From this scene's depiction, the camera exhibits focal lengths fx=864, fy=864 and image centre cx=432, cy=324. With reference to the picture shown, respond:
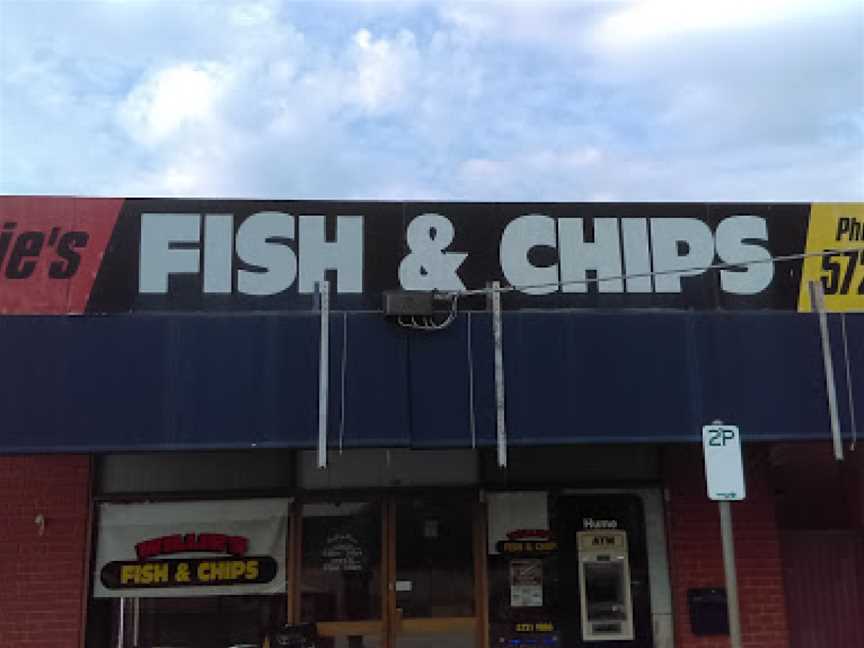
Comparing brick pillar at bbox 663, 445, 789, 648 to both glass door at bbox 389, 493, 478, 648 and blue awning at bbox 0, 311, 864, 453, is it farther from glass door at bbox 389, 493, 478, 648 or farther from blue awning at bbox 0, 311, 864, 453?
glass door at bbox 389, 493, 478, 648

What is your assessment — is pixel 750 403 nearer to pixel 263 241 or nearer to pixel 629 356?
pixel 629 356

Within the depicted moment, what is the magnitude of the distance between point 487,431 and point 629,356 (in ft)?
4.28

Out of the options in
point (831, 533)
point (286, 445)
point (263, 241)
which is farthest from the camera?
point (831, 533)

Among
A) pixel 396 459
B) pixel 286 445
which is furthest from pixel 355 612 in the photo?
pixel 286 445

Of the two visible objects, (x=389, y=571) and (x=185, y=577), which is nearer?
(x=185, y=577)

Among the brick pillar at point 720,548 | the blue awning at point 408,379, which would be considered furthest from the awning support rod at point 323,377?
the brick pillar at point 720,548

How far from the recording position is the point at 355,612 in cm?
823

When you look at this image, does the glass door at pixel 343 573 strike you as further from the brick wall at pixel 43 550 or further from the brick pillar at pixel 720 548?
the brick pillar at pixel 720 548

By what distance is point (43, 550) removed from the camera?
7996 mm

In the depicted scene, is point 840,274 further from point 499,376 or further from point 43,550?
point 43,550

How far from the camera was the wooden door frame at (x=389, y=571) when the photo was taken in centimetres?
819

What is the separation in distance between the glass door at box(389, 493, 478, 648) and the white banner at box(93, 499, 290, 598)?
44.6 inches

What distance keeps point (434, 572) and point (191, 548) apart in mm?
2327

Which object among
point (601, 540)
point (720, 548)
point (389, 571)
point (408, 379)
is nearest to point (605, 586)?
point (601, 540)
